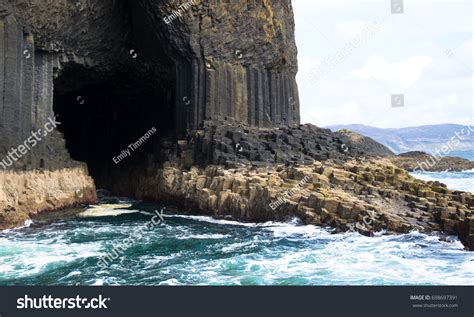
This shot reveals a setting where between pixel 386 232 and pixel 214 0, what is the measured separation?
17710 millimetres

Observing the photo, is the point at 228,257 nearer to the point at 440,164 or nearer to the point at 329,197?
the point at 329,197

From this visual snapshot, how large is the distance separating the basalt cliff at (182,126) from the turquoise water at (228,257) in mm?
1332

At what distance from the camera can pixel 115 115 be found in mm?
37438

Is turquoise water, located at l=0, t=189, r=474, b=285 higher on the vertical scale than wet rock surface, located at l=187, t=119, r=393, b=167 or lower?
lower

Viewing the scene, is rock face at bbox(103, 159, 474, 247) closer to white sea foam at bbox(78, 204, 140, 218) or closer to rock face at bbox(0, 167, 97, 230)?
white sea foam at bbox(78, 204, 140, 218)

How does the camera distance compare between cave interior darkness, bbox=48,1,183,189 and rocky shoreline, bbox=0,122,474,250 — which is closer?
rocky shoreline, bbox=0,122,474,250

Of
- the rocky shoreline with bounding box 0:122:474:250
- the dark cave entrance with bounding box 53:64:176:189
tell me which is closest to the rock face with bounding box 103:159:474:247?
the rocky shoreline with bounding box 0:122:474:250

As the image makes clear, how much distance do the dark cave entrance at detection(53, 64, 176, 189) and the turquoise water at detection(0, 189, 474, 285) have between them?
11272 mm

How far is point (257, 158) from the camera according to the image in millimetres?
26281

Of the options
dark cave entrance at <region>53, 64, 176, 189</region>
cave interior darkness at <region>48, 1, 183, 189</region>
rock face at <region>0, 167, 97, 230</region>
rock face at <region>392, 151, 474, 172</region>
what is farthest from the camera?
rock face at <region>392, 151, 474, 172</region>

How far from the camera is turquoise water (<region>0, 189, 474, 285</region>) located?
1327 cm

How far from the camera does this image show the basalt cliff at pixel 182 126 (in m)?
21.0

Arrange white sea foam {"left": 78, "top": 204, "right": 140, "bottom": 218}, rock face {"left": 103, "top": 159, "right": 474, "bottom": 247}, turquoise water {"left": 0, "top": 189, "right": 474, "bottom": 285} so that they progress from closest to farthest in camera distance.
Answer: turquoise water {"left": 0, "top": 189, "right": 474, "bottom": 285}, rock face {"left": 103, "top": 159, "right": 474, "bottom": 247}, white sea foam {"left": 78, "top": 204, "right": 140, "bottom": 218}

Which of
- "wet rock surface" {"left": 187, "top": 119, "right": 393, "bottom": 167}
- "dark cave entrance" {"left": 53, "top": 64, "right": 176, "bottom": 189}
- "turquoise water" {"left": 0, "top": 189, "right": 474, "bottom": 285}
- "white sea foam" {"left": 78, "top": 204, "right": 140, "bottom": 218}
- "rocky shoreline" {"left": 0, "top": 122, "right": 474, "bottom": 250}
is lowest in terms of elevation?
"turquoise water" {"left": 0, "top": 189, "right": 474, "bottom": 285}
